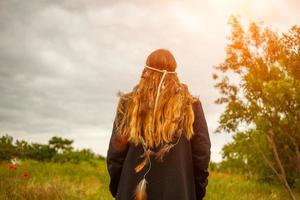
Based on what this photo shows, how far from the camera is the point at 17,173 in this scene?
13555mm

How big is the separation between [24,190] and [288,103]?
20.5 ft

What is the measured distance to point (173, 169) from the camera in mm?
4582

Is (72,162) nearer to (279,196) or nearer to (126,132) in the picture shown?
(279,196)

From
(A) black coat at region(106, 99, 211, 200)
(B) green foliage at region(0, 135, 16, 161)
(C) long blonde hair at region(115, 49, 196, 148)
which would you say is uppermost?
(B) green foliage at region(0, 135, 16, 161)

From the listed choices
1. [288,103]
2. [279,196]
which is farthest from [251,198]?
[288,103]

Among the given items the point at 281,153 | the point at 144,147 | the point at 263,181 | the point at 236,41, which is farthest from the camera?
the point at 263,181

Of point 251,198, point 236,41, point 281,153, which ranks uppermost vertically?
A: point 236,41

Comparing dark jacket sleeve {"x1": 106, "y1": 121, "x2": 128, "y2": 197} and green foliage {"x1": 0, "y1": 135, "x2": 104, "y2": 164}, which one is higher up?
green foliage {"x1": 0, "y1": 135, "x2": 104, "y2": 164}

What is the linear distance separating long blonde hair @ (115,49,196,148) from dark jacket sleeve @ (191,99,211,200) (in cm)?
14

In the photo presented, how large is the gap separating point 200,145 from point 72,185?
755 cm

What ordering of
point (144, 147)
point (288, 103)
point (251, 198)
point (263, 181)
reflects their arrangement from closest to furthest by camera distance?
point (144, 147) → point (288, 103) → point (251, 198) → point (263, 181)

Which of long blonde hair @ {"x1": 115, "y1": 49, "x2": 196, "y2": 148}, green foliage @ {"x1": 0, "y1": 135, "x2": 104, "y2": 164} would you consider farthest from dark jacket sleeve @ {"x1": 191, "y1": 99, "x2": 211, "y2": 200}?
green foliage @ {"x1": 0, "y1": 135, "x2": 104, "y2": 164}

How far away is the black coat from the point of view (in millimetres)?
4570

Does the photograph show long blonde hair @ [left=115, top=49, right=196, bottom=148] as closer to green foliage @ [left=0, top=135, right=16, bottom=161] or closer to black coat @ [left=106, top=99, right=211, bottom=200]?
black coat @ [left=106, top=99, right=211, bottom=200]
